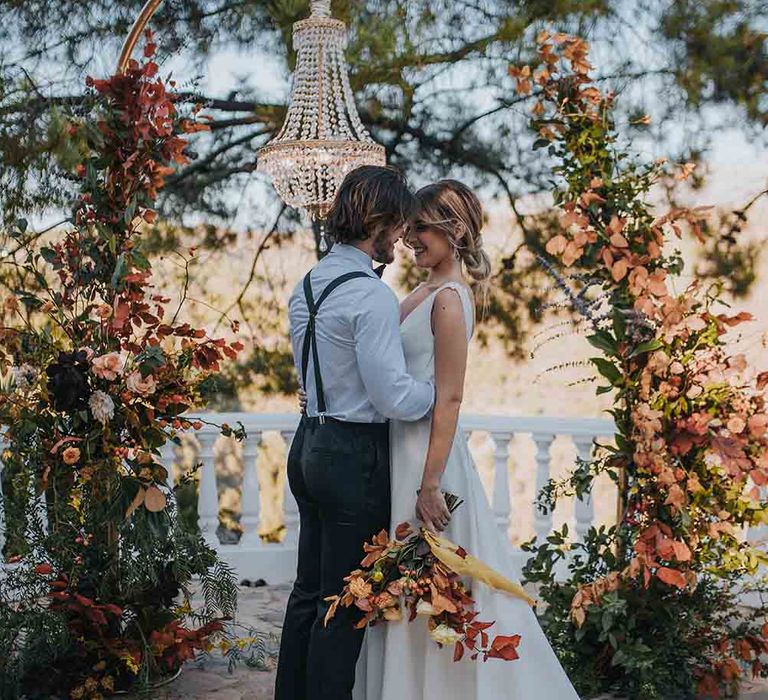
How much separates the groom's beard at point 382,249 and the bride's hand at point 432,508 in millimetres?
511

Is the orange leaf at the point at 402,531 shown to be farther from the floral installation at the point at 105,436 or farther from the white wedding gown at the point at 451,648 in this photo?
the floral installation at the point at 105,436

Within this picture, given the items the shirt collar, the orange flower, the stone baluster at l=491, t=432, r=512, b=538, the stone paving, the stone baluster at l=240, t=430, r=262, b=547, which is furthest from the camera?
the stone baluster at l=240, t=430, r=262, b=547

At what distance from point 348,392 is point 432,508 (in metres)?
0.33

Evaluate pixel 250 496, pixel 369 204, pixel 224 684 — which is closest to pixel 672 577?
pixel 369 204

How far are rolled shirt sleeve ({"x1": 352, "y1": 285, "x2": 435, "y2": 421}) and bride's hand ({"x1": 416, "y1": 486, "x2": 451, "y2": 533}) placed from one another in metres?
0.22

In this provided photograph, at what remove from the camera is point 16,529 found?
9.41 feet

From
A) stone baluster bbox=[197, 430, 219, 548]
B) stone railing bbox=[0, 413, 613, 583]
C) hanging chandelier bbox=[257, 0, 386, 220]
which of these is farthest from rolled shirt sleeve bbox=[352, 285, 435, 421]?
stone baluster bbox=[197, 430, 219, 548]

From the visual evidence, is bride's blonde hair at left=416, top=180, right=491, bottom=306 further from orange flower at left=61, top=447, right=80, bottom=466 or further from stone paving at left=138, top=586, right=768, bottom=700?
stone paving at left=138, top=586, right=768, bottom=700

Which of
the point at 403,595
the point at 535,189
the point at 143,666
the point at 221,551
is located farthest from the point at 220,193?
the point at 403,595

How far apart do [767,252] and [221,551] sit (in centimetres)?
310

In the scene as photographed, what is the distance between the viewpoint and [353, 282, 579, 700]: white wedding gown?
237 cm

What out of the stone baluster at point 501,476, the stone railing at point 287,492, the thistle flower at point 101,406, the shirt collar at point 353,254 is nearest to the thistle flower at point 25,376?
the thistle flower at point 101,406

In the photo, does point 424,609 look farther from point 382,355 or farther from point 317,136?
point 317,136

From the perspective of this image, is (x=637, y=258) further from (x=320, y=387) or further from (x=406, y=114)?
(x=406, y=114)
